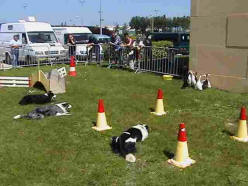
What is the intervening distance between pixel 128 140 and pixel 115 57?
12199 millimetres

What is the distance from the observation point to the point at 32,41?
803 inches

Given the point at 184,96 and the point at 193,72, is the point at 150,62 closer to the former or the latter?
the point at 193,72

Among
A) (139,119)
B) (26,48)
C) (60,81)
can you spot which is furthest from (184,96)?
(26,48)

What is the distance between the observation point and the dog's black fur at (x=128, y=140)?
20.4 feet

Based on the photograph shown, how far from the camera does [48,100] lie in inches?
401

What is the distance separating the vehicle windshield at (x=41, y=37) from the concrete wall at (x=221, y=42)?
10991mm

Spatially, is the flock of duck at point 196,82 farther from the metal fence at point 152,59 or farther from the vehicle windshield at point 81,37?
the vehicle windshield at point 81,37

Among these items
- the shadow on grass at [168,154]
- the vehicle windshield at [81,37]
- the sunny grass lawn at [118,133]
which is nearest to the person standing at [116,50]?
the sunny grass lawn at [118,133]

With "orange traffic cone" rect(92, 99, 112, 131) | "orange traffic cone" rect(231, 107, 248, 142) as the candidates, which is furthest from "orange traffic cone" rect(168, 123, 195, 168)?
"orange traffic cone" rect(92, 99, 112, 131)

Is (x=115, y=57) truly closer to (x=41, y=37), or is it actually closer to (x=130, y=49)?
(x=130, y=49)

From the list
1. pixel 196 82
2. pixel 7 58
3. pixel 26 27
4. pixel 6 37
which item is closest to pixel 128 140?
pixel 196 82

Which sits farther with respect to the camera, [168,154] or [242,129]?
[242,129]

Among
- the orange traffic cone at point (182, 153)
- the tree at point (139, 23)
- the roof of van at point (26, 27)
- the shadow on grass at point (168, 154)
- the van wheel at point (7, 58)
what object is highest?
the tree at point (139, 23)

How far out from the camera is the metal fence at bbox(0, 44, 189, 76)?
1515 centimetres
